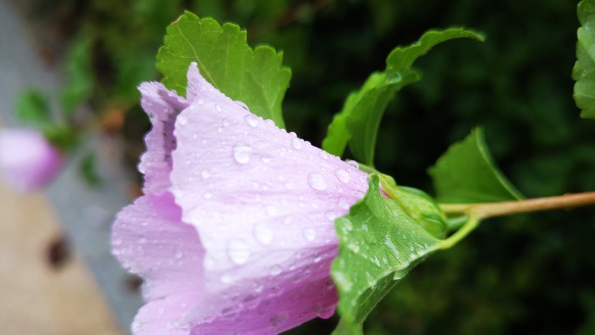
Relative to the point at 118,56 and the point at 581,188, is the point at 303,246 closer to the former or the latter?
the point at 581,188

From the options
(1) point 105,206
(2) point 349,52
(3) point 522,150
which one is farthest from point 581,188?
(1) point 105,206

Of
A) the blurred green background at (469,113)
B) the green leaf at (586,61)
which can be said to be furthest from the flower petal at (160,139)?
the blurred green background at (469,113)

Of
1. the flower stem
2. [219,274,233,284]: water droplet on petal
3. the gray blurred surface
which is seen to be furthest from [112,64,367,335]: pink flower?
the gray blurred surface

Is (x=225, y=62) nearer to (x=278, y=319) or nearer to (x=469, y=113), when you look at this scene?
(x=278, y=319)

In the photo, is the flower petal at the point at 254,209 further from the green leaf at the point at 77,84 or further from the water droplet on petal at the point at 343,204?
the green leaf at the point at 77,84

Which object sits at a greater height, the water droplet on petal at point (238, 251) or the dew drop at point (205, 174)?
the dew drop at point (205, 174)

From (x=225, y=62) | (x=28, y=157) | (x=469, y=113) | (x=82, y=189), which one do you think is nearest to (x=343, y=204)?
(x=225, y=62)
